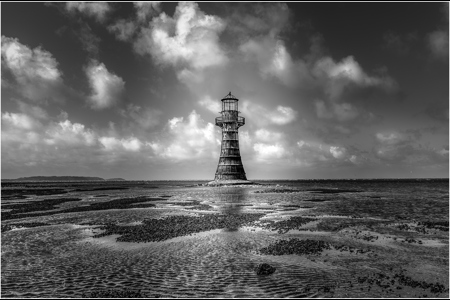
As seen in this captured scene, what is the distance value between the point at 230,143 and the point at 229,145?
69 centimetres

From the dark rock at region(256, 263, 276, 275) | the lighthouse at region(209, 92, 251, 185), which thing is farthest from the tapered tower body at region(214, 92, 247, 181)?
the dark rock at region(256, 263, 276, 275)

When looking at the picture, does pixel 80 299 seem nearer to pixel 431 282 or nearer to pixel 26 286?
pixel 26 286

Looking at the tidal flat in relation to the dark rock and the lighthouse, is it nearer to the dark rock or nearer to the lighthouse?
the dark rock

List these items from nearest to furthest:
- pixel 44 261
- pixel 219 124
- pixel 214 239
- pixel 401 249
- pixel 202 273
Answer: pixel 202 273 < pixel 44 261 < pixel 401 249 < pixel 214 239 < pixel 219 124

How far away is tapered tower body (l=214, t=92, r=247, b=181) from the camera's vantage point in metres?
96.3

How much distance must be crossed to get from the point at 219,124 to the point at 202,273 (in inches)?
3333

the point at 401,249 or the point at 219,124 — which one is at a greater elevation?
the point at 219,124

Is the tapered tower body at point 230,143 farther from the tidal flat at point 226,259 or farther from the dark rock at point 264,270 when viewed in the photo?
the dark rock at point 264,270

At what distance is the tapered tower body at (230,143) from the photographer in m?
96.3

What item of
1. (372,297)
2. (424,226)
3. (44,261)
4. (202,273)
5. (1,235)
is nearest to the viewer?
(372,297)

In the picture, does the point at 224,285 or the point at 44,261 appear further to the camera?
the point at 44,261

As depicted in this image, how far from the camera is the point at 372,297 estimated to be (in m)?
11.9

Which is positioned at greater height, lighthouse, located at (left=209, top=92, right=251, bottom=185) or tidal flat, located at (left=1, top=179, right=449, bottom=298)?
lighthouse, located at (left=209, top=92, right=251, bottom=185)

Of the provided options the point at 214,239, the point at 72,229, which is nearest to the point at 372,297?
the point at 214,239
